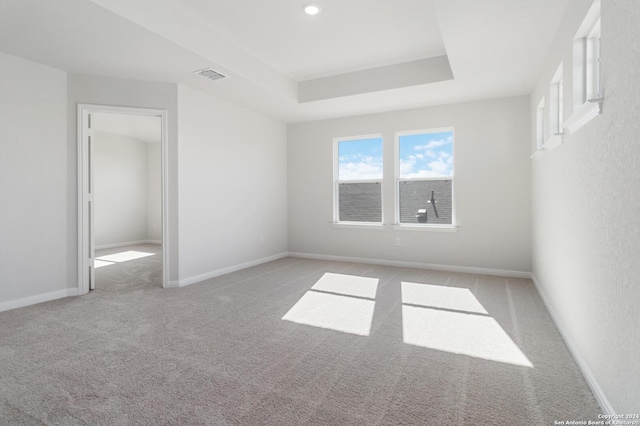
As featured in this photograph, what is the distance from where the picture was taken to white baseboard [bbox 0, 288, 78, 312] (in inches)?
132

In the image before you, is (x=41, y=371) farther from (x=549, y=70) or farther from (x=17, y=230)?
(x=549, y=70)

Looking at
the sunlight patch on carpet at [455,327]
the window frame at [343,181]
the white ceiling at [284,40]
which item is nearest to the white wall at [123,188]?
the window frame at [343,181]

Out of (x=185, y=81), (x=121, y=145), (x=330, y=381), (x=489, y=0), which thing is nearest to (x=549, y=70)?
(x=489, y=0)

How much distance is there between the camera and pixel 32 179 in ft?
11.6

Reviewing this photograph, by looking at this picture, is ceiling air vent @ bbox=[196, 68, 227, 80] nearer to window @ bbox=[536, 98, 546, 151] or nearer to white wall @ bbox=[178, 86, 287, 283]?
white wall @ bbox=[178, 86, 287, 283]

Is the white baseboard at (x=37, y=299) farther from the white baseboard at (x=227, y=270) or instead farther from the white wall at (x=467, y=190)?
the white wall at (x=467, y=190)

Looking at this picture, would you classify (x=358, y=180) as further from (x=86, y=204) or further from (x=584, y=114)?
(x=584, y=114)

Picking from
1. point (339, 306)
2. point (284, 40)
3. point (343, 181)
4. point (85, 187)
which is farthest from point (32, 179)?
point (343, 181)

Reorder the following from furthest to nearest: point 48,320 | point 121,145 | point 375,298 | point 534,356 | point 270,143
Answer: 1. point 121,145
2. point 270,143
3. point 375,298
4. point 48,320
5. point 534,356

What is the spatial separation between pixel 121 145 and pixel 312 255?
5267 mm

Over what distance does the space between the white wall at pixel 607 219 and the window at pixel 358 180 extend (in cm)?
316

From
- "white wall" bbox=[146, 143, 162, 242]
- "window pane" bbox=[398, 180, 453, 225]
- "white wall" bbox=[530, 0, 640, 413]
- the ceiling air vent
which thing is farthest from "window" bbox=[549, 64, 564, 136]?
"white wall" bbox=[146, 143, 162, 242]

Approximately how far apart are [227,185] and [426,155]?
3039mm

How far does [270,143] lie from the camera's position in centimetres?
596
